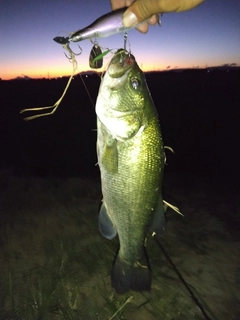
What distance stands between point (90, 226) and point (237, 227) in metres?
2.80

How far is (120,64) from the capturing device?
187 cm

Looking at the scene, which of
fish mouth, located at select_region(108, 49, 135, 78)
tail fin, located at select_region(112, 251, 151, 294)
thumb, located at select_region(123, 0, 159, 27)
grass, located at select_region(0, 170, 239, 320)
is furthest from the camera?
grass, located at select_region(0, 170, 239, 320)

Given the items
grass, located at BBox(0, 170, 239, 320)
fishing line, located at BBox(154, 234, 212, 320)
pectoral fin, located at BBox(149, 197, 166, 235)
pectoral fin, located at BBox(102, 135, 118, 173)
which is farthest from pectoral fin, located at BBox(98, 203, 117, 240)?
fishing line, located at BBox(154, 234, 212, 320)

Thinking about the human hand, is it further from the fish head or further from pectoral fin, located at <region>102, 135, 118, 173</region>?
pectoral fin, located at <region>102, 135, 118, 173</region>

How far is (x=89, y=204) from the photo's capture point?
614 cm

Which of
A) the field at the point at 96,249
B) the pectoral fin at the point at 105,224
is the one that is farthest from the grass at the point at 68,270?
the pectoral fin at the point at 105,224

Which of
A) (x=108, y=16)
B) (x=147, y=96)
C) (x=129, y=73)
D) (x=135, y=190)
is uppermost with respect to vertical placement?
(x=108, y=16)

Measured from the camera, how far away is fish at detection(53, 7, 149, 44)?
5.79ft

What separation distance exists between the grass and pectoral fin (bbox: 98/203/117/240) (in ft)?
5.46

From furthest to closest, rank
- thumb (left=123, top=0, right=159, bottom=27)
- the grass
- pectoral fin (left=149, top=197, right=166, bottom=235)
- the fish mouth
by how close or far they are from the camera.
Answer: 1. the grass
2. pectoral fin (left=149, top=197, right=166, bottom=235)
3. the fish mouth
4. thumb (left=123, top=0, right=159, bottom=27)

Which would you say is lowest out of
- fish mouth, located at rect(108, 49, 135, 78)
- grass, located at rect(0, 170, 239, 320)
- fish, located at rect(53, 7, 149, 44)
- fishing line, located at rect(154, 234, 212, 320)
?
fishing line, located at rect(154, 234, 212, 320)

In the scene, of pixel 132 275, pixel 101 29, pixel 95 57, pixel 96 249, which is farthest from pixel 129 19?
pixel 96 249

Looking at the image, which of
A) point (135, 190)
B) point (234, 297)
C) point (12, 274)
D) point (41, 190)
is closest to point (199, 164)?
point (41, 190)

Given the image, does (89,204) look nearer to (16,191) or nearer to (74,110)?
(16,191)
